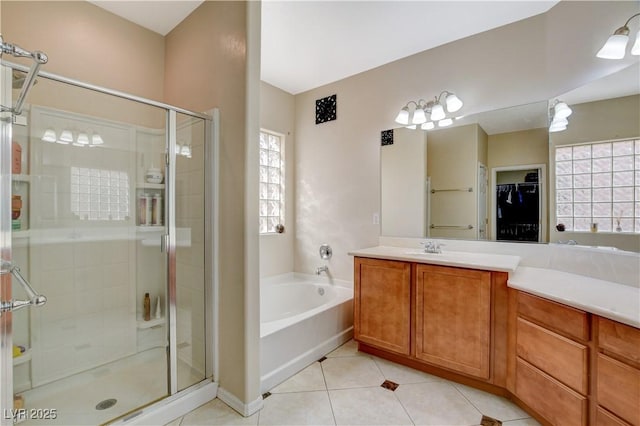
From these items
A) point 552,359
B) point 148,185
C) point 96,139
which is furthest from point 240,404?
point 96,139

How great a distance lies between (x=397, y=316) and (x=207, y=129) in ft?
6.39

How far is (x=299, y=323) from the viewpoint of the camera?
2191 mm

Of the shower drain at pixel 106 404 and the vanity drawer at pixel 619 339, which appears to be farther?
the shower drain at pixel 106 404

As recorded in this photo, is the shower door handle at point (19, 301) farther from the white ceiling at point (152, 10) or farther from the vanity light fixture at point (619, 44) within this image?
the vanity light fixture at point (619, 44)

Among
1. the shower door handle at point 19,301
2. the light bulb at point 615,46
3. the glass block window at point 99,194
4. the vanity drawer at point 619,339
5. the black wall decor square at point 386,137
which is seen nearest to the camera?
the shower door handle at point 19,301

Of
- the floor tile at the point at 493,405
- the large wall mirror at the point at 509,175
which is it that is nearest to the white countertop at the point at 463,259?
the large wall mirror at the point at 509,175

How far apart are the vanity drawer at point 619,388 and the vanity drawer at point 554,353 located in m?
0.08

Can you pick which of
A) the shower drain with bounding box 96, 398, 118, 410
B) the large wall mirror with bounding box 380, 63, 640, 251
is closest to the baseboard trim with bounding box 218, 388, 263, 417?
the shower drain with bounding box 96, 398, 118, 410

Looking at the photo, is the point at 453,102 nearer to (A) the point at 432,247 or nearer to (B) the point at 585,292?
(A) the point at 432,247

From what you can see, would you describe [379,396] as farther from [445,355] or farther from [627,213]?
[627,213]

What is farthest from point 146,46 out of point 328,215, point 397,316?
point 397,316

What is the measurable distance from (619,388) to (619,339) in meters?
0.21

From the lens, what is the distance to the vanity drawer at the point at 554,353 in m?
1.36

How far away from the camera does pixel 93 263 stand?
6.66 feet
